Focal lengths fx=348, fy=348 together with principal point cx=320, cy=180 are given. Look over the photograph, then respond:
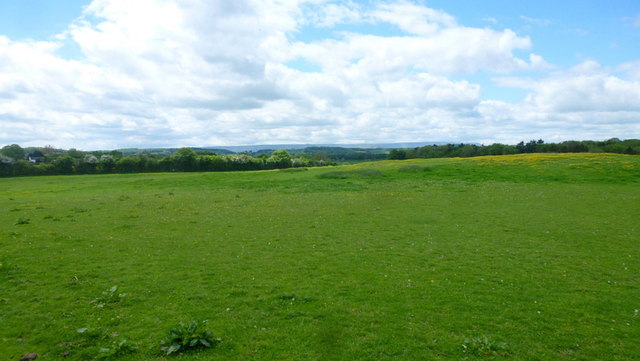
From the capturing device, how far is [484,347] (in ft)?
26.0

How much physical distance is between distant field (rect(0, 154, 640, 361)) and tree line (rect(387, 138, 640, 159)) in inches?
3107

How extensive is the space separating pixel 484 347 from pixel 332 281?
5.47 m

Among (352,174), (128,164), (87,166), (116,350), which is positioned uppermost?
(128,164)

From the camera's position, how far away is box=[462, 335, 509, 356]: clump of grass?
309 inches

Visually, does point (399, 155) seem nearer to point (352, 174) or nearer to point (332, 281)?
point (352, 174)

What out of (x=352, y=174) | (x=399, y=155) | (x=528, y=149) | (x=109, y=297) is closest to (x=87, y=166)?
(x=352, y=174)

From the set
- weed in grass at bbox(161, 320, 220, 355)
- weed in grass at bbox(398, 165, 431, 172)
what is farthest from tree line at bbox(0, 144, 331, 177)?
weed in grass at bbox(161, 320, 220, 355)

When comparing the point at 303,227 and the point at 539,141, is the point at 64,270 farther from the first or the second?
the point at 539,141

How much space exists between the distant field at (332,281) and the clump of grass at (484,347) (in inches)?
1.1

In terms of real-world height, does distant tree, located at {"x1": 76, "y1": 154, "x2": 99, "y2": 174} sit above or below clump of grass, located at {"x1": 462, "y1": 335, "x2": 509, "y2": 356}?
above

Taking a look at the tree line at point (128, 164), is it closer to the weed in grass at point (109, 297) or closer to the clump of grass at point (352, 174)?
the clump of grass at point (352, 174)

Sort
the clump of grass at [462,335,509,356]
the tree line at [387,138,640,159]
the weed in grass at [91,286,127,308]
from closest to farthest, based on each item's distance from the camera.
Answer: the clump of grass at [462,335,509,356] < the weed in grass at [91,286,127,308] < the tree line at [387,138,640,159]

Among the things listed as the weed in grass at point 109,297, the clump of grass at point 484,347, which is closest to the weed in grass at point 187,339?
the weed in grass at point 109,297

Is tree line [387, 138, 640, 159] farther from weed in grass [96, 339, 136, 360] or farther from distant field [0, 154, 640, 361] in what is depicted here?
weed in grass [96, 339, 136, 360]
